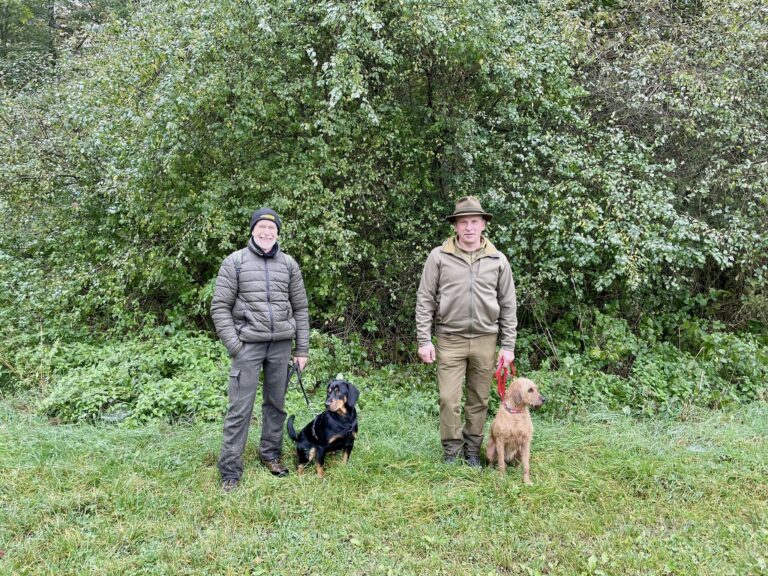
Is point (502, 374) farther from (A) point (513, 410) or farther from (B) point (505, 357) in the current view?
(A) point (513, 410)

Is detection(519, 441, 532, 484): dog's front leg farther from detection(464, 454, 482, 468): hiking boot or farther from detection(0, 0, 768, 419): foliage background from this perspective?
detection(0, 0, 768, 419): foliage background

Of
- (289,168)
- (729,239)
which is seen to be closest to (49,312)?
(289,168)

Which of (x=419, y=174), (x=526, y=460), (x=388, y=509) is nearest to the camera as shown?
(x=388, y=509)

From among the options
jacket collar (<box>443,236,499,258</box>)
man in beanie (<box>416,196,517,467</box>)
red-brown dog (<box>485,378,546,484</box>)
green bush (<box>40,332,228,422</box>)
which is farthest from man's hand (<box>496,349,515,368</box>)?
green bush (<box>40,332,228,422</box>)

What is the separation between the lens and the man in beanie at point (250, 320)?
356 cm

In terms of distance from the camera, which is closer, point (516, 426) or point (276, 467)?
point (516, 426)

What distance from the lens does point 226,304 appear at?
11.7 feet

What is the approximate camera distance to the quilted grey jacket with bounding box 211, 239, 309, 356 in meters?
3.54

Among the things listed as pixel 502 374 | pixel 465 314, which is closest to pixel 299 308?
pixel 465 314

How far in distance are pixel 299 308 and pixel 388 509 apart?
156cm

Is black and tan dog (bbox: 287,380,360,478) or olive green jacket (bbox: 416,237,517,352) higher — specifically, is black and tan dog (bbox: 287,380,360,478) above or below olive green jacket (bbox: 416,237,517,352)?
below

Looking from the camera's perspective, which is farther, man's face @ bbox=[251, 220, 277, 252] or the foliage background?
the foliage background

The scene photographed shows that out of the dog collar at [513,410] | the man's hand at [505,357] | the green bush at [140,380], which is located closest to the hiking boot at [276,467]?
the green bush at [140,380]

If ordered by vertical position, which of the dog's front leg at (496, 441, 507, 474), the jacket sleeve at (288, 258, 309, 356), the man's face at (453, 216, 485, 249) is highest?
the man's face at (453, 216, 485, 249)
